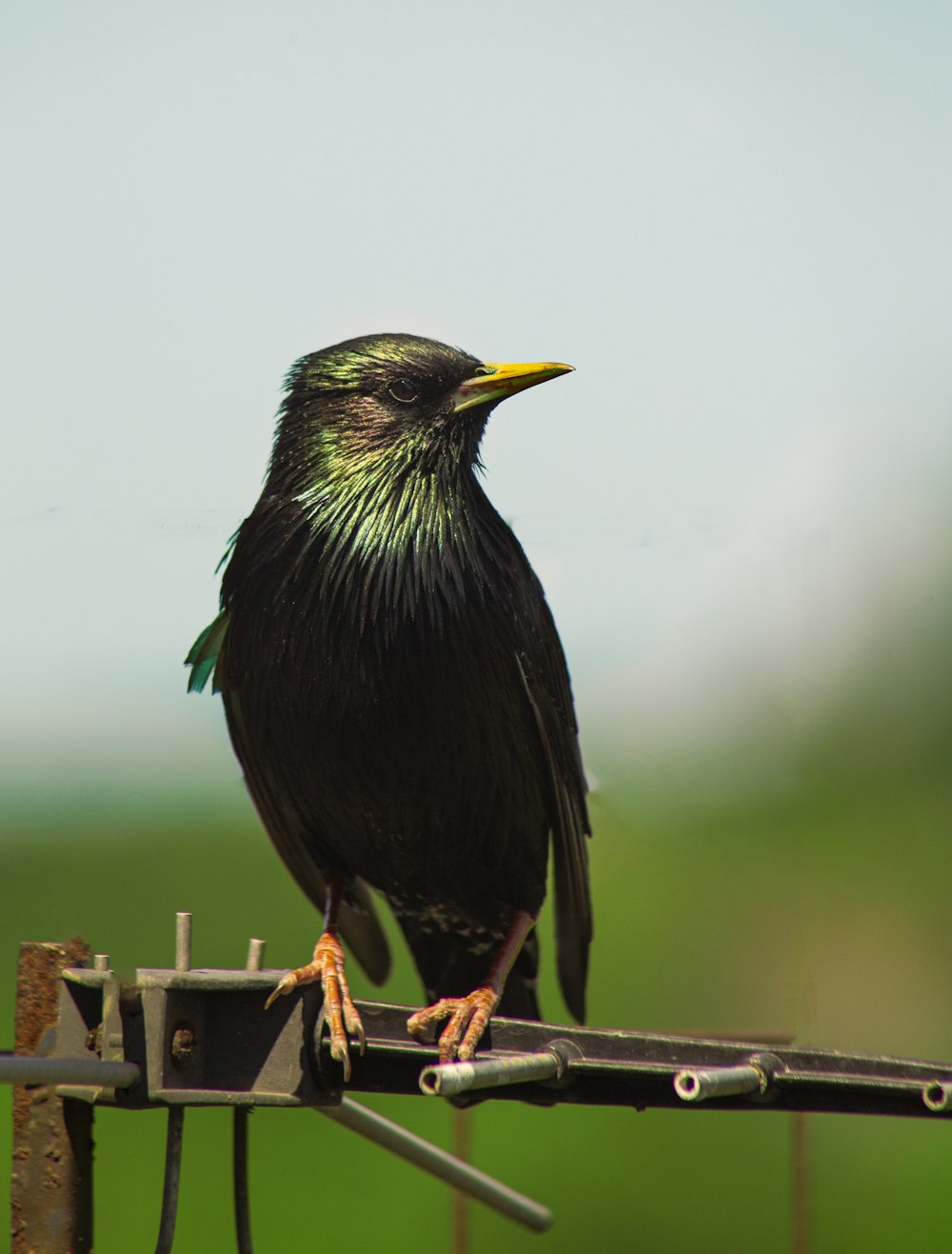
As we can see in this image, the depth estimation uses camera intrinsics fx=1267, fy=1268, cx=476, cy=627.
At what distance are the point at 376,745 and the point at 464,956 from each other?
0.92 m

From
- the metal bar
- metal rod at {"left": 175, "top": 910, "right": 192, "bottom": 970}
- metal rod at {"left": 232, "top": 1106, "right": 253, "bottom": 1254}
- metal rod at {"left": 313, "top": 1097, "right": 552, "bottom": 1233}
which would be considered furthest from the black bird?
the metal bar

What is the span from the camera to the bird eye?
9.05ft

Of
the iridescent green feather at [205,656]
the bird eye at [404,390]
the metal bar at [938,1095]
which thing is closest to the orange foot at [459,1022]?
the metal bar at [938,1095]

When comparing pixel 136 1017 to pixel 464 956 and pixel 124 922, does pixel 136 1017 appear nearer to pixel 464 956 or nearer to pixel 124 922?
pixel 464 956

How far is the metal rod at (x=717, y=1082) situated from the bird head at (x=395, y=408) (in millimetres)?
1392

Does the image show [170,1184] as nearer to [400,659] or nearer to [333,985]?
[333,985]

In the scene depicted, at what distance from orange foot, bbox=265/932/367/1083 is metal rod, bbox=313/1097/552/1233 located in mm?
133

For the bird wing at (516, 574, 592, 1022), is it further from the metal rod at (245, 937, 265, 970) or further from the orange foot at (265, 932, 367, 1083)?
the metal rod at (245, 937, 265, 970)

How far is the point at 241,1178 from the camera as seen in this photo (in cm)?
195

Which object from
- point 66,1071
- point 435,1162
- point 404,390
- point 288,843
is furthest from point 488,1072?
point 404,390

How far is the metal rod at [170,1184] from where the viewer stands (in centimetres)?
174

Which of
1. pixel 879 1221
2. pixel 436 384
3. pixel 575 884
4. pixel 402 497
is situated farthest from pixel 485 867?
pixel 879 1221

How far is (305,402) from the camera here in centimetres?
282

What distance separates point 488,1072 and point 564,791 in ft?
3.87
